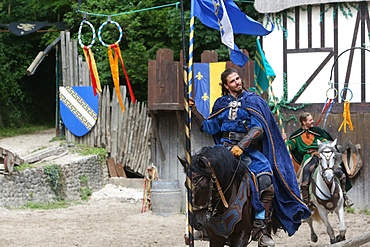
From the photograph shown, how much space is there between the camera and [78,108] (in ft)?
61.9

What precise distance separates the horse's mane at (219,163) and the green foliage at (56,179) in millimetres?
9432

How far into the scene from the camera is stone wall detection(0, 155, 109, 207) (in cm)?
1498

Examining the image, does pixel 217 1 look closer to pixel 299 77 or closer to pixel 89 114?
pixel 299 77

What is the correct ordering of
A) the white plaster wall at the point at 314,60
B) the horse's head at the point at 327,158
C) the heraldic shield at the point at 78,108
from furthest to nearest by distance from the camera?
the heraldic shield at the point at 78,108 → the white plaster wall at the point at 314,60 → the horse's head at the point at 327,158

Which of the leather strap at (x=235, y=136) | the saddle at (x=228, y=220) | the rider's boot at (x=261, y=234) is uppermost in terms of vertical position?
the leather strap at (x=235, y=136)

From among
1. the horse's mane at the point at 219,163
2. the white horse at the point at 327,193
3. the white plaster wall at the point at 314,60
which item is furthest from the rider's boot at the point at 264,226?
the white plaster wall at the point at 314,60

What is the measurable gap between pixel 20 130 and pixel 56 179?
8531 millimetres

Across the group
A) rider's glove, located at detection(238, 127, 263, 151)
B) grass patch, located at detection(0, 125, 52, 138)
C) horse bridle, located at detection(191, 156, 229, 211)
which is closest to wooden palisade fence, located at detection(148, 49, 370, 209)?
rider's glove, located at detection(238, 127, 263, 151)

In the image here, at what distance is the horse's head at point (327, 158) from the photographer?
33.9 feet

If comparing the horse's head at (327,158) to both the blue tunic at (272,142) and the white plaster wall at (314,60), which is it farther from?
the white plaster wall at (314,60)

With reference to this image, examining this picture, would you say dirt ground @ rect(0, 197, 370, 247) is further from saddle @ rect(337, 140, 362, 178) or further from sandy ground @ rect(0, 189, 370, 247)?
saddle @ rect(337, 140, 362, 178)

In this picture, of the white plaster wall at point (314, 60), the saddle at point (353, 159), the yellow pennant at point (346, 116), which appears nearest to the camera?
the yellow pennant at point (346, 116)

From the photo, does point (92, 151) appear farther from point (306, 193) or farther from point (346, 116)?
point (306, 193)

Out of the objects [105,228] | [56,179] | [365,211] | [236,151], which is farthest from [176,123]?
[236,151]
